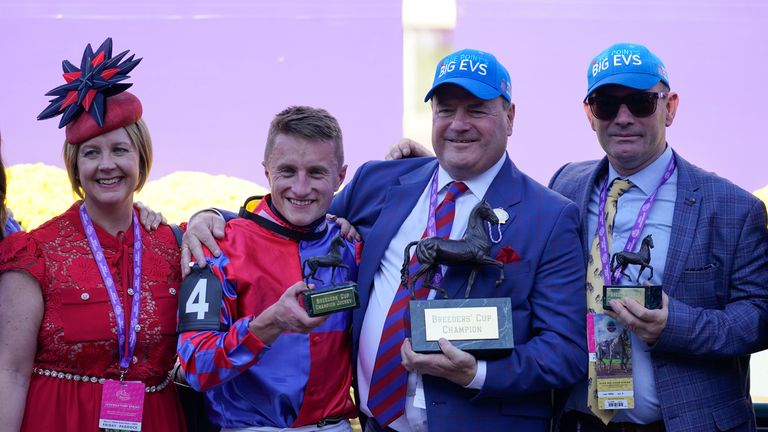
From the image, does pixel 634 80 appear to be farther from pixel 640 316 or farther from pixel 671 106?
pixel 640 316

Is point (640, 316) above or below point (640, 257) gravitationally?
below

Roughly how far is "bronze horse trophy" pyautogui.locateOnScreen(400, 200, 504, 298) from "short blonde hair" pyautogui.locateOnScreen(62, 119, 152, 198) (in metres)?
1.06

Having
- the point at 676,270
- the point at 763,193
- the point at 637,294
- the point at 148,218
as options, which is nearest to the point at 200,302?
the point at 148,218

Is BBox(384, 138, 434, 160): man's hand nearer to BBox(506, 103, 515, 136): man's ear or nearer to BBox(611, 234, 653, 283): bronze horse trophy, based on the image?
BBox(506, 103, 515, 136): man's ear

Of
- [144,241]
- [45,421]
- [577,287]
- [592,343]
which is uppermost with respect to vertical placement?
[144,241]

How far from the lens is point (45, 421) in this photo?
2.73 m

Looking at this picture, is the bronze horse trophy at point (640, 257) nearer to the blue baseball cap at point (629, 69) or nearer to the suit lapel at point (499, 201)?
the suit lapel at point (499, 201)

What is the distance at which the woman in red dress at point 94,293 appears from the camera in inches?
108

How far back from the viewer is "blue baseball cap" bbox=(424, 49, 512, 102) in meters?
2.89

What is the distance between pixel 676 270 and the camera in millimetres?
2928

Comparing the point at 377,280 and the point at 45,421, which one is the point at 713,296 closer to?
the point at 377,280

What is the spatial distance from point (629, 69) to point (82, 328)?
2202mm

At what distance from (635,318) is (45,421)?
79.5 inches

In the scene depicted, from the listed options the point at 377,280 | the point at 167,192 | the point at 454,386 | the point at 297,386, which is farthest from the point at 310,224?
the point at 167,192
